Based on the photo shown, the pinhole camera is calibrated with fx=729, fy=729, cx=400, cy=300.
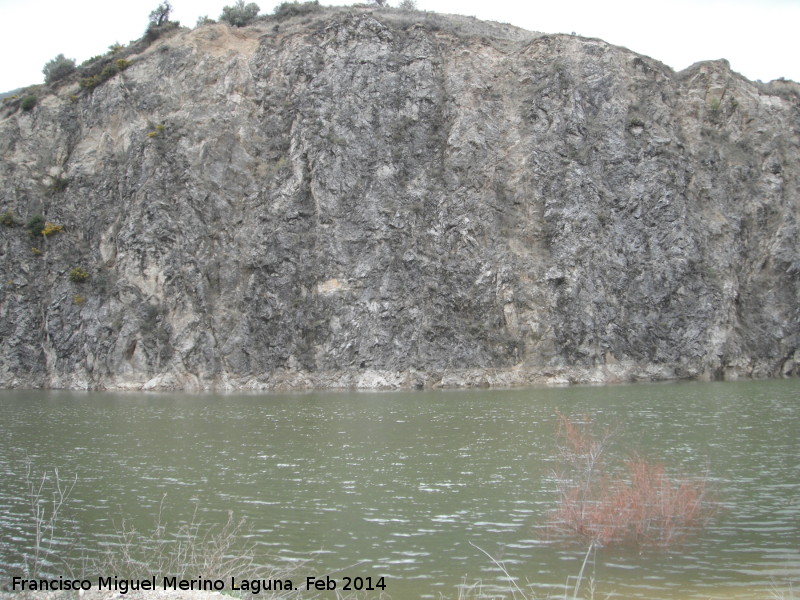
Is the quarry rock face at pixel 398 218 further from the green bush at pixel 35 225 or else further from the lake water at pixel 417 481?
the lake water at pixel 417 481

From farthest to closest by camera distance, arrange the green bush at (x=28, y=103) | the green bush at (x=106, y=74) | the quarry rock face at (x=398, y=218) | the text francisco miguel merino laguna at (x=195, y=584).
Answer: the green bush at (x=106, y=74)
the green bush at (x=28, y=103)
the quarry rock face at (x=398, y=218)
the text francisco miguel merino laguna at (x=195, y=584)

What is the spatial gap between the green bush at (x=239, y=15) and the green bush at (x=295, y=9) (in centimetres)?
268

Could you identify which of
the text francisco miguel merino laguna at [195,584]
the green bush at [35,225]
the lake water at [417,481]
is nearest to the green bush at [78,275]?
the green bush at [35,225]

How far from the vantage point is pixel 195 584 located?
36.0ft

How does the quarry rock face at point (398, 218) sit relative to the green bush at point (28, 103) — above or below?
below

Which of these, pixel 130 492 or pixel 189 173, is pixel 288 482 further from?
pixel 189 173

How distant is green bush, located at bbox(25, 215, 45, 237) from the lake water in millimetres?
22851

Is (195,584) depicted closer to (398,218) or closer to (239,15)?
(398,218)

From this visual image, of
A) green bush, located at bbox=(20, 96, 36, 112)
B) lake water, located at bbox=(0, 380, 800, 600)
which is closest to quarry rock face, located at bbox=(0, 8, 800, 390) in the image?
green bush, located at bbox=(20, 96, 36, 112)

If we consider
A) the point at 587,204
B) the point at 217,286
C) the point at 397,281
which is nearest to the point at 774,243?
the point at 587,204

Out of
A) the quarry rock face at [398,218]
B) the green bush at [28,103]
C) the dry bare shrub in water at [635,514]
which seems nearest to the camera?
the dry bare shrub in water at [635,514]

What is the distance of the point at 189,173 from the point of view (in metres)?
56.6

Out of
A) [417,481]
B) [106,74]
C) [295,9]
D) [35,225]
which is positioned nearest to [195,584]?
[417,481]

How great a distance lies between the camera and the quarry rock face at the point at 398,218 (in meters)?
51.3
